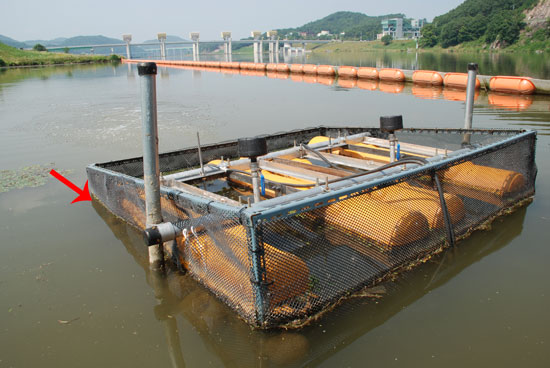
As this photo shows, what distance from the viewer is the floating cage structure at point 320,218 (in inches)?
141

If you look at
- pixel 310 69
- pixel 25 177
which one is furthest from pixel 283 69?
pixel 25 177

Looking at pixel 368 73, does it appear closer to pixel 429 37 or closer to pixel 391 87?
pixel 391 87

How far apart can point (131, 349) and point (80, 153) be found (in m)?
8.20

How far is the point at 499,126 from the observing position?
12711mm

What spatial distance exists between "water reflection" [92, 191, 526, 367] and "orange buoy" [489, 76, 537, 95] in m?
16.1

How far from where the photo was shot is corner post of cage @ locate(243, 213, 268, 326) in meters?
3.32

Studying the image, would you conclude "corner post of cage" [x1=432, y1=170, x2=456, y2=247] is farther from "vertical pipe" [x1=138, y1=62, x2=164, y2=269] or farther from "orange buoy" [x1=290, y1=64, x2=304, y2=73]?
"orange buoy" [x1=290, y1=64, x2=304, y2=73]

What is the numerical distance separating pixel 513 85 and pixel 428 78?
6233 millimetres

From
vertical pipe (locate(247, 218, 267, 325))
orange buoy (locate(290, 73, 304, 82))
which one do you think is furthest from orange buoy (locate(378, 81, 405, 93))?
vertical pipe (locate(247, 218, 267, 325))

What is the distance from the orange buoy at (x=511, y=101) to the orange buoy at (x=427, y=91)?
7.68 feet

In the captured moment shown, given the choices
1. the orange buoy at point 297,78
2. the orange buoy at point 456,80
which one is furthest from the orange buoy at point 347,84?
the orange buoy at point 456,80

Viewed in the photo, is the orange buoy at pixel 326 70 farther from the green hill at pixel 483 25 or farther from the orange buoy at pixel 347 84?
the green hill at pixel 483 25

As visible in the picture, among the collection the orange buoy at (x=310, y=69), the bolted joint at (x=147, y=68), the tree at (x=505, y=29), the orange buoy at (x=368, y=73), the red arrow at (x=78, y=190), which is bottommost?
the red arrow at (x=78, y=190)

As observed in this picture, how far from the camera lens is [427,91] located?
22391 millimetres
